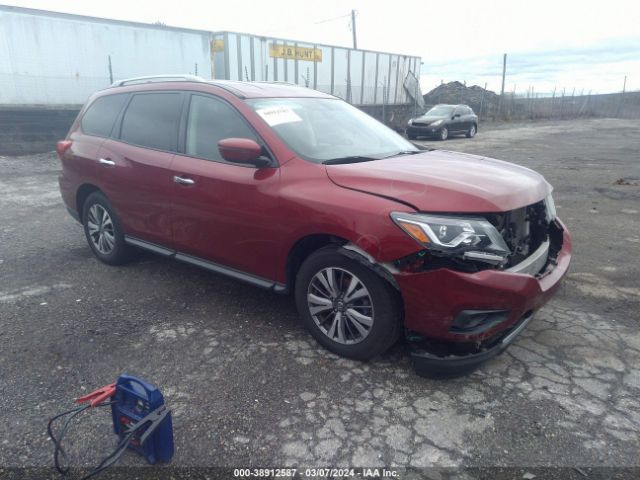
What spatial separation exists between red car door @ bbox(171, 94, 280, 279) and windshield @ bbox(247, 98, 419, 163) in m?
0.23

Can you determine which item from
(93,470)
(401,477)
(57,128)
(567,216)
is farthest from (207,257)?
(57,128)

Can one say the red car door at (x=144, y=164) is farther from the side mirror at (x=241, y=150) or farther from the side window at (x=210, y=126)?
the side mirror at (x=241, y=150)

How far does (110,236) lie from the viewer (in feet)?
15.9

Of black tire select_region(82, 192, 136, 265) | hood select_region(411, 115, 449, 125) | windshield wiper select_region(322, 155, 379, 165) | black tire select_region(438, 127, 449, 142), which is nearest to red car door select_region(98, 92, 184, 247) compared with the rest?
black tire select_region(82, 192, 136, 265)

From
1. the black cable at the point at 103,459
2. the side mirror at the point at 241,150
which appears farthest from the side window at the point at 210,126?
the black cable at the point at 103,459

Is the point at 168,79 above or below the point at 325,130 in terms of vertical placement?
above

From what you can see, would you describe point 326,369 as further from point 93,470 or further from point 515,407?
point 93,470

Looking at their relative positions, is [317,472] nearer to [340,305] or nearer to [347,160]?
[340,305]

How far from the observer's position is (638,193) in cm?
858

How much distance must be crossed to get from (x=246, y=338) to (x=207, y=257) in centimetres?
77

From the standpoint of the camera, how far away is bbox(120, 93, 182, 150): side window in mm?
4141

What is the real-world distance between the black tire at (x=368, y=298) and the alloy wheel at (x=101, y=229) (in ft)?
7.86

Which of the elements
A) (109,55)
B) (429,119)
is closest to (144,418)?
(109,55)

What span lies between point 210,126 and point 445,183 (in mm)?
1915
